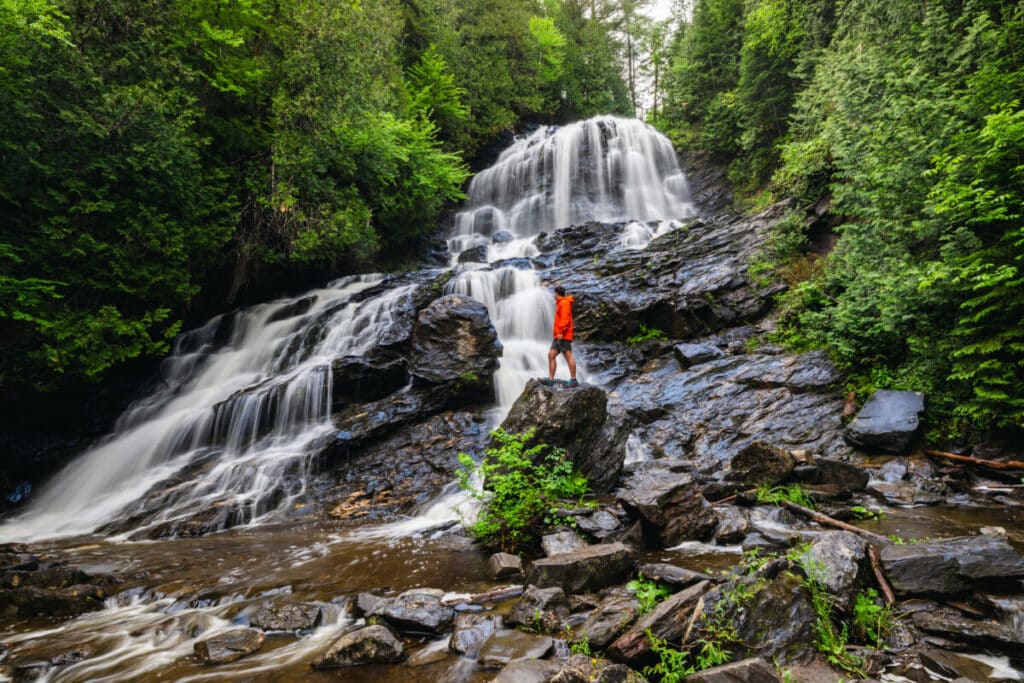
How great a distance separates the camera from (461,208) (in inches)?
1022

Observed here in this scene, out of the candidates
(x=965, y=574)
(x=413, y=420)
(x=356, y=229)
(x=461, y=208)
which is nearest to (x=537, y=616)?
(x=965, y=574)

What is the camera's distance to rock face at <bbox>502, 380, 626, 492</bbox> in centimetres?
712

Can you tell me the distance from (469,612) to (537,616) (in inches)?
31.3

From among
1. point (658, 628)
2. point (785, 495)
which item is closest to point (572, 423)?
point (785, 495)

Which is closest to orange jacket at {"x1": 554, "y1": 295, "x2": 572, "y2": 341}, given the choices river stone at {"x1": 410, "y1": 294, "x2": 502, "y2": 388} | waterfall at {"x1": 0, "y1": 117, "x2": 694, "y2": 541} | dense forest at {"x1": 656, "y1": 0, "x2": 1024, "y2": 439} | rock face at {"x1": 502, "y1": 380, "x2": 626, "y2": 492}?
rock face at {"x1": 502, "y1": 380, "x2": 626, "y2": 492}

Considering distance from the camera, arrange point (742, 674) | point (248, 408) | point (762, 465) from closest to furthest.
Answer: point (742, 674) < point (762, 465) < point (248, 408)

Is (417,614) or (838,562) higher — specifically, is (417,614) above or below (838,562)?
below

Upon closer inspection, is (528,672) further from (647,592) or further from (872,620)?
(872,620)

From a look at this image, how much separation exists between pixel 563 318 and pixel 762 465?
4386mm

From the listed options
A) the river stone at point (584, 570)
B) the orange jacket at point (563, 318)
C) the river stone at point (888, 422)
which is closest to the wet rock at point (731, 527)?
the river stone at point (584, 570)

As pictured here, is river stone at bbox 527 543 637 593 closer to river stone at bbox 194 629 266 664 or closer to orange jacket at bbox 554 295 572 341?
river stone at bbox 194 629 266 664

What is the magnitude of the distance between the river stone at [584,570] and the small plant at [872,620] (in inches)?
71.3

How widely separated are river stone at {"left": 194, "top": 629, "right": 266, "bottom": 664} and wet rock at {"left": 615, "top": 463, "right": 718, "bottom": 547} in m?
4.04

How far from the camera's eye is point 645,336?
12.7m
